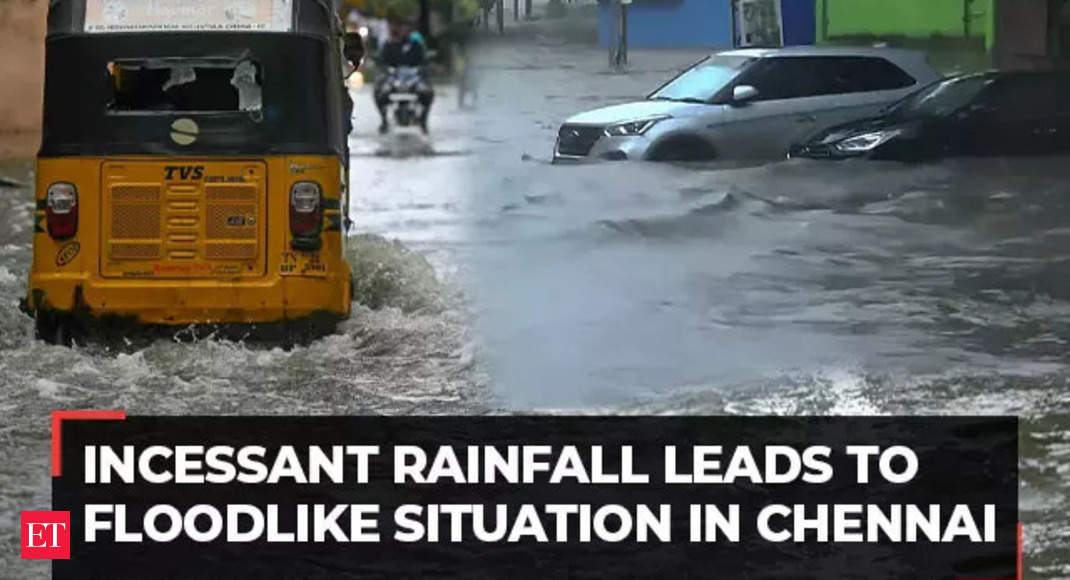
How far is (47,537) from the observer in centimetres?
789

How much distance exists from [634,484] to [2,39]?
16735 mm

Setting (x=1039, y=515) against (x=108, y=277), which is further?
(x=108, y=277)

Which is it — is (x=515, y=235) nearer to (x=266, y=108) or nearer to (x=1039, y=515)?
(x=266, y=108)

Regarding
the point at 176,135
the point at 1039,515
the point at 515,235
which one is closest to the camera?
the point at 1039,515

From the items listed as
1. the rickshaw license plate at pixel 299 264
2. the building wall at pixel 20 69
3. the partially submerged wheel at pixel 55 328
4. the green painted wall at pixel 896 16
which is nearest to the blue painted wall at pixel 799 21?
the green painted wall at pixel 896 16

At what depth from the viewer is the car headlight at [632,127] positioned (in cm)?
1622

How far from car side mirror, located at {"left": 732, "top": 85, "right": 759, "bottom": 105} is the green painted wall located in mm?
650

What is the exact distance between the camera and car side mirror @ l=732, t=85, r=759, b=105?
51.8 feet

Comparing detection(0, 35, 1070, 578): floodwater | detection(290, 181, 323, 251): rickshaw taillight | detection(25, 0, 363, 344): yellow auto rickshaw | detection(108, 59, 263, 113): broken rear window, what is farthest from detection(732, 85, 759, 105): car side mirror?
detection(290, 181, 323, 251): rickshaw taillight

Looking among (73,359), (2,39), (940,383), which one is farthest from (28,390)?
(2,39)

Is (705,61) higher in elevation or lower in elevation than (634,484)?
higher

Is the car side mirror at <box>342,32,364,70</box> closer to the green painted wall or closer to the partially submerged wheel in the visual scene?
the partially submerged wheel

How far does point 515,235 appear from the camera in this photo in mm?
17188

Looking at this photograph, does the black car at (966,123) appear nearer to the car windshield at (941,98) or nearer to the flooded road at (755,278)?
the car windshield at (941,98)
